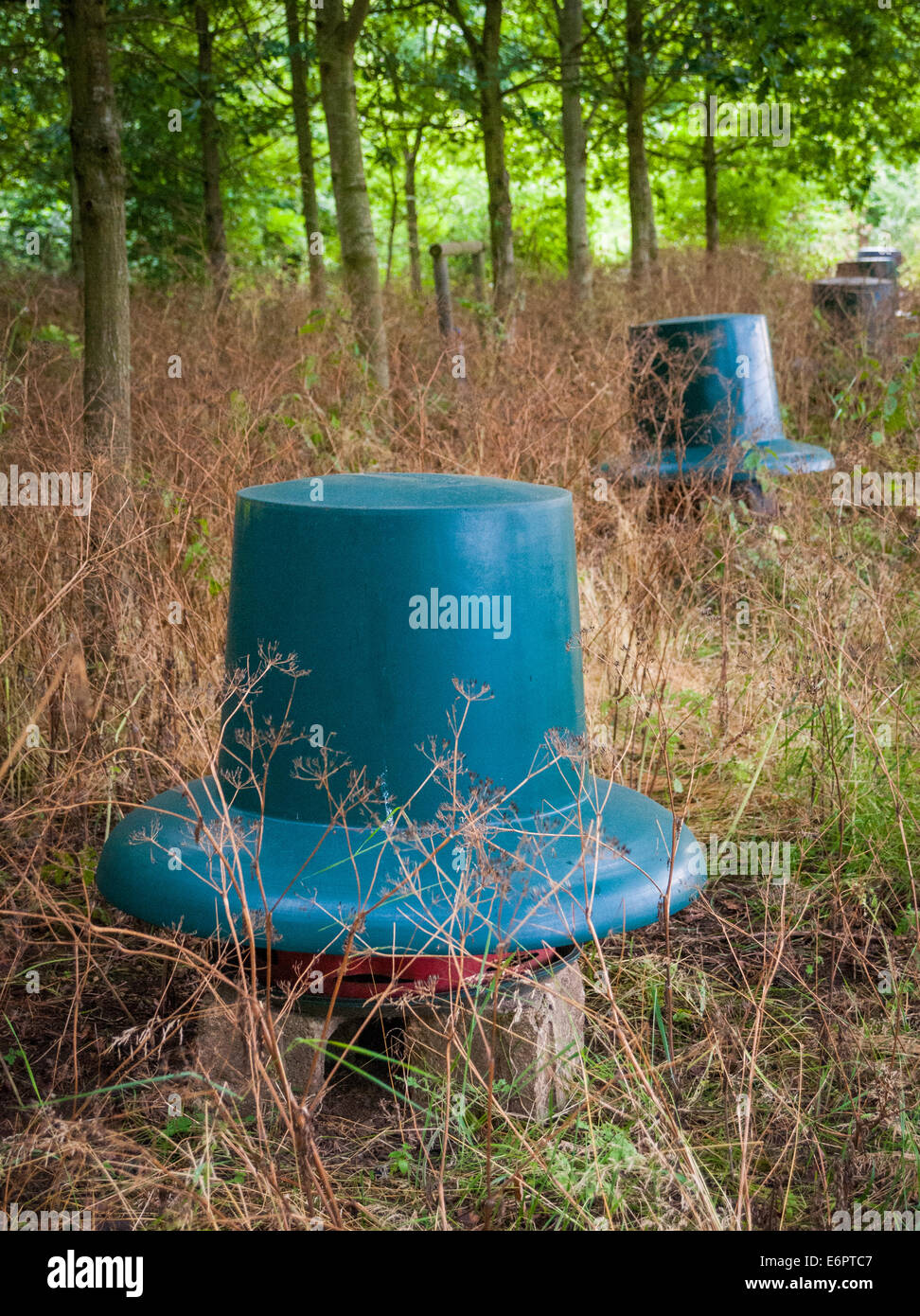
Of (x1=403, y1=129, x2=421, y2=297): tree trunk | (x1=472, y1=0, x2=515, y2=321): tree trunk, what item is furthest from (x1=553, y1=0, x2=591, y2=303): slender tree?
(x1=403, y1=129, x2=421, y2=297): tree trunk

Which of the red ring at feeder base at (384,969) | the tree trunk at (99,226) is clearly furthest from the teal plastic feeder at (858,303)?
the red ring at feeder base at (384,969)

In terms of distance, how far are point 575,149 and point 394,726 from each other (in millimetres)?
9144

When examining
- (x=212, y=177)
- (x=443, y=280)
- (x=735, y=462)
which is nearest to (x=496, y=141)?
(x=443, y=280)

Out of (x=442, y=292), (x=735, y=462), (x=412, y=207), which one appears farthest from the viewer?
(x=412, y=207)

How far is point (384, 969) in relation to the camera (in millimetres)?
2234

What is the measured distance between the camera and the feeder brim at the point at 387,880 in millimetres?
2150

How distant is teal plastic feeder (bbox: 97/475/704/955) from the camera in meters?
2.26

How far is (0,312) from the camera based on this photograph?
7934mm

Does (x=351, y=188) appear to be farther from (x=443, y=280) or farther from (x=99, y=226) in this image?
(x=99, y=226)

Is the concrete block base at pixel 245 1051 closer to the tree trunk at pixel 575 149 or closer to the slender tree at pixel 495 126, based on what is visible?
the slender tree at pixel 495 126

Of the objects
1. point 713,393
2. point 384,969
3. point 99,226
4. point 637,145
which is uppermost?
point 637,145

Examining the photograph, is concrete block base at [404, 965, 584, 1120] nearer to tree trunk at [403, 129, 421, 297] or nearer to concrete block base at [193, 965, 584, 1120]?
concrete block base at [193, 965, 584, 1120]
